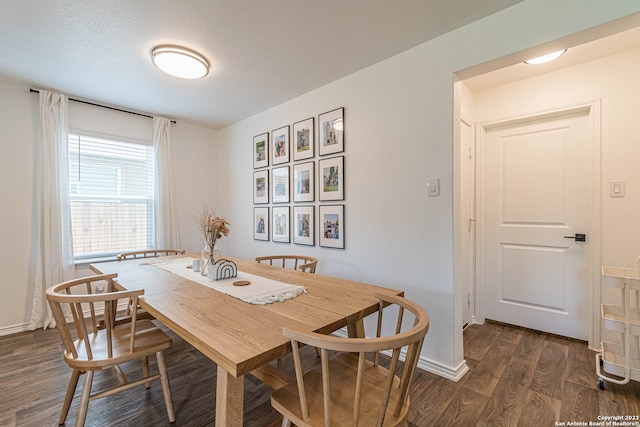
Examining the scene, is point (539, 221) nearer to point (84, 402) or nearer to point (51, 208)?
point (84, 402)

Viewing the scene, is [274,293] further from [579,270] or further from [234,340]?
[579,270]

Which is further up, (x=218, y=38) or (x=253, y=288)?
(x=218, y=38)

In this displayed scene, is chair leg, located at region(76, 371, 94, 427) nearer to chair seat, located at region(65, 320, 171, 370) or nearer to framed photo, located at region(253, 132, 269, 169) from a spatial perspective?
chair seat, located at region(65, 320, 171, 370)

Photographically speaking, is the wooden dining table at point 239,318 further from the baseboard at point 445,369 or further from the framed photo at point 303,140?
the framed photo at point 303,140

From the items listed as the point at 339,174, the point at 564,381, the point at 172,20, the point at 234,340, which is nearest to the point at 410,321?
the point at 564,381

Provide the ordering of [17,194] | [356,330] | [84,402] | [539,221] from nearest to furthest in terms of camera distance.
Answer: [84,402] < [356,330] < [539,221] < [17,194]

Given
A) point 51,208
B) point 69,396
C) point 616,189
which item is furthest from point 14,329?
point 616,189

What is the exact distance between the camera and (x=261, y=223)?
3449mm

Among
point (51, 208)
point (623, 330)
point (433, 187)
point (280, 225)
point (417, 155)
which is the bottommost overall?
point (623, 330)

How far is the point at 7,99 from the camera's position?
2.64 metres

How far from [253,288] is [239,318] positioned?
16.5 inches

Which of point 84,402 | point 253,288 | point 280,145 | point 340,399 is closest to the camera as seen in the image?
point 340,399

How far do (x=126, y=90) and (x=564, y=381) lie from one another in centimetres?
435

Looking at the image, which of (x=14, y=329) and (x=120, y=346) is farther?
(x=14, y=329)
